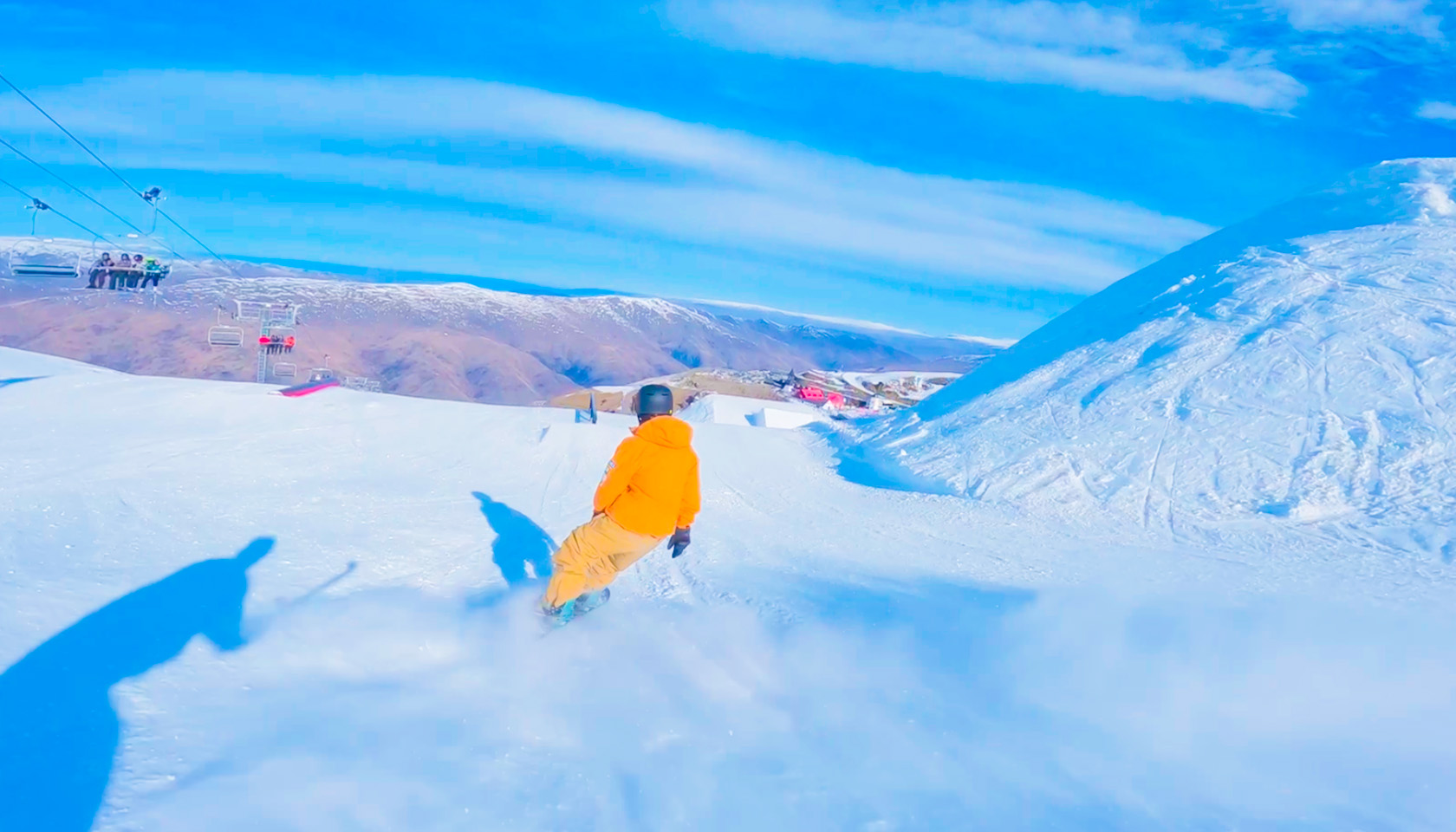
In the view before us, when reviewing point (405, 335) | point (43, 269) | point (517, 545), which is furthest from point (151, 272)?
point (405, 335)

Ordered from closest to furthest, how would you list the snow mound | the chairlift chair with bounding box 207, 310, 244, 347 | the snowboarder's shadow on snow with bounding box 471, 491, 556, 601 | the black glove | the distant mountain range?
the black glove
the snowboarder's shadow on snow with bounding box 471, 491, 556, 601
the snow mound
the chairlift chair with bounding box 207, 310, 244, 347
the distant mountain range

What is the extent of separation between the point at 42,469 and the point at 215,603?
296 centimetres

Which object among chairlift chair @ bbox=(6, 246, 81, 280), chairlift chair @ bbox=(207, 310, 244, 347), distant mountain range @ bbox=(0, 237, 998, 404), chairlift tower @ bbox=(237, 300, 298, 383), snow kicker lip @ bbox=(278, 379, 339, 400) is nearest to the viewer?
snow kicker lip @ bbox=(278, 379, 339, 400)

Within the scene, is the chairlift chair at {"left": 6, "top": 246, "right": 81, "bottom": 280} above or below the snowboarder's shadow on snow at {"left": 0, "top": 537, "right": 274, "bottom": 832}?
above

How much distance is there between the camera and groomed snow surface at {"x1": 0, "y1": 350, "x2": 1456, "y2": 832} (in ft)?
10.2

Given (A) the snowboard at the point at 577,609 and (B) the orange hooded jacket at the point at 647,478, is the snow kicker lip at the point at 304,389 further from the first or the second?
(B) the orange hooded jacket at the point at 647,478

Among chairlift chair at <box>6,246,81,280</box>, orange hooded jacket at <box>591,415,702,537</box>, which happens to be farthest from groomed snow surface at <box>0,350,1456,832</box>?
chairlift chair at <box>6,246,81,280</box>

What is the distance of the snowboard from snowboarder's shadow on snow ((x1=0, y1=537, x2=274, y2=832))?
1.46 metres

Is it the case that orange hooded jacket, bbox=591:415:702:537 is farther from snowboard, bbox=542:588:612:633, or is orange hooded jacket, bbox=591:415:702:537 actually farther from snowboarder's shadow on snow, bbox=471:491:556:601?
snowboarder's shadow on snow, bbox=471:491:556:601

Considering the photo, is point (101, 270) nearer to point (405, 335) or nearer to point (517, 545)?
point (517, 545)

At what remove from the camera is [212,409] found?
883 cm

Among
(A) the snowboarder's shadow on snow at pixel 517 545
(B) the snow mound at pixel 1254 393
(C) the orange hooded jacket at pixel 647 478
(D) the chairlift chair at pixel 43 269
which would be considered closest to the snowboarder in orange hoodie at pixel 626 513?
(C) the orange hooded jacket at pixel 647 478

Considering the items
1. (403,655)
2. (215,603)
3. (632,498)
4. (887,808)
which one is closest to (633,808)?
(887,808)

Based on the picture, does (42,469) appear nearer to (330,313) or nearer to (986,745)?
(986,745)
